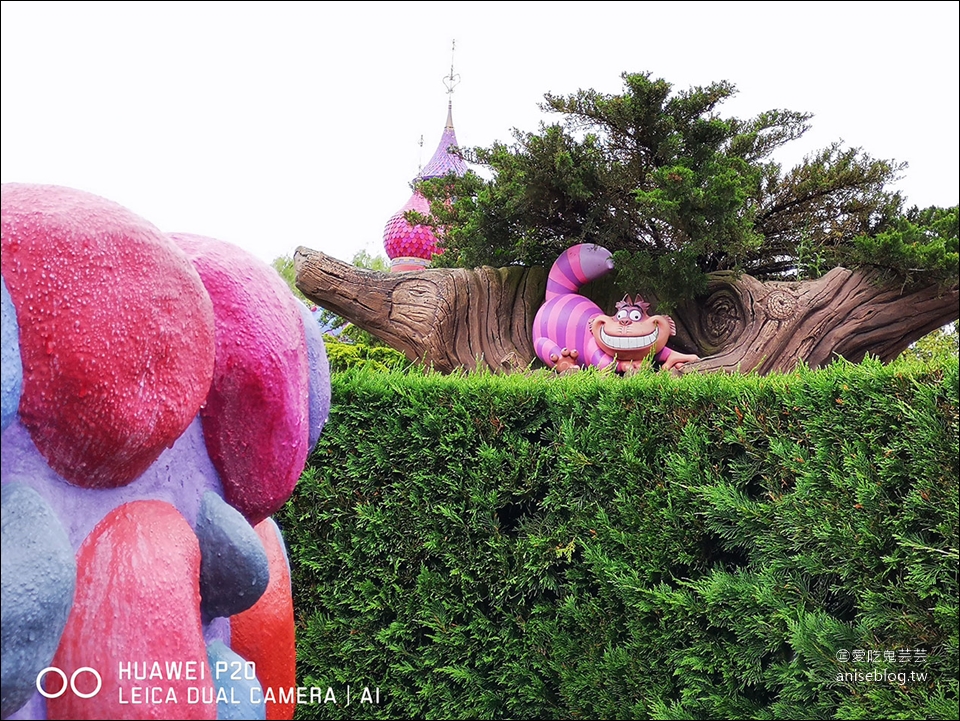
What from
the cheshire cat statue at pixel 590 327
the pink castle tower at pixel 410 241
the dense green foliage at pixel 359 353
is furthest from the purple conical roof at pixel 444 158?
the cheshire cat statue at pixel 590 327

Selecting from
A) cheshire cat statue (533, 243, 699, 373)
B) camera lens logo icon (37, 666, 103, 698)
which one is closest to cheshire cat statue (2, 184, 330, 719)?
camera lens logo icon (37, 666, 103, 698)

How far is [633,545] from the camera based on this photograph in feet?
13.2

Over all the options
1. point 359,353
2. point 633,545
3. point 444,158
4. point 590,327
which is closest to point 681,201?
point 590,327

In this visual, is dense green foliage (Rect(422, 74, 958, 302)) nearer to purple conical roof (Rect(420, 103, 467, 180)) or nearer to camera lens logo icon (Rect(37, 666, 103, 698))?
camera lens logo icon (Rect(37, 666, 103, 698))

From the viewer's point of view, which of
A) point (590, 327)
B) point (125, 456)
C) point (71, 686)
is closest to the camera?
point (71, 686)

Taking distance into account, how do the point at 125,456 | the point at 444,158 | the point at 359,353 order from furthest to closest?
the point at 444,158 → the point at 359,353 → the point at 125,456

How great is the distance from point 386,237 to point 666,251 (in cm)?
829

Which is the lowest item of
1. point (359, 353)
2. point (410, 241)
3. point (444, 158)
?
point (359, 353)

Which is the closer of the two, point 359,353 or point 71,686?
point 71,686

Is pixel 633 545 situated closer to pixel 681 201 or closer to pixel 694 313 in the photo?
pixel 681 201

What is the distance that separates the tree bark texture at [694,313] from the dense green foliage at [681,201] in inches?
10.7

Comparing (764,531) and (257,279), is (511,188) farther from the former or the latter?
(257,279)

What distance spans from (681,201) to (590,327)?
141 centimetres

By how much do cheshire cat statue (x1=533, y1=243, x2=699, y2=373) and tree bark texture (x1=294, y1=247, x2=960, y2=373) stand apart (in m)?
0.35
